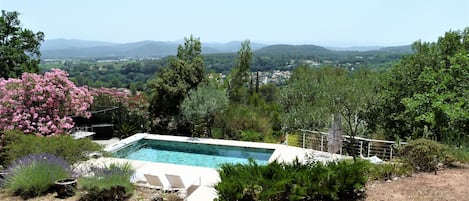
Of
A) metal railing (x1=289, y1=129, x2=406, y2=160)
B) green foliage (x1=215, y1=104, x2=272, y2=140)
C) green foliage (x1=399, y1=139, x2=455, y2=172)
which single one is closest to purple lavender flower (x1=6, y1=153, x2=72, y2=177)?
green foliage (x1=399, y1=139, x2=455, y2=172)

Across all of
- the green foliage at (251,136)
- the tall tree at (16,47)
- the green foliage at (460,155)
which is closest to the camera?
the green foliage at (460,155)

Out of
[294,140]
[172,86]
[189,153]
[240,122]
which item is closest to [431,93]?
[294,140]

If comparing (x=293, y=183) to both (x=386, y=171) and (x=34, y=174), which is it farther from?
(x=34, y=174)

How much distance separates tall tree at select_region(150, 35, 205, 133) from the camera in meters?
14.5

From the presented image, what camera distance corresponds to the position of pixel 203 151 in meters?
13.0

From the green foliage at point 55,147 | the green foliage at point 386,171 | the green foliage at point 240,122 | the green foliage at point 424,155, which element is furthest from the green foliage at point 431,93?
the green foliage at point 55,147

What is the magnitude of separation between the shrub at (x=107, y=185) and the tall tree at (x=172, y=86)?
8244mm

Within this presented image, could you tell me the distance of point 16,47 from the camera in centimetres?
1570

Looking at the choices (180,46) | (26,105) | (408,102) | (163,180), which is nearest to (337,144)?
(408,102)

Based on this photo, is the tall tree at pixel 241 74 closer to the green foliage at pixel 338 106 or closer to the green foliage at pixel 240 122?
the green foliage at pixel 240 122

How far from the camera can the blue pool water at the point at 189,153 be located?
11945 mm

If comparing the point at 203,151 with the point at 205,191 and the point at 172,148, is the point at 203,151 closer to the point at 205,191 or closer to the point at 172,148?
the point at 172,148

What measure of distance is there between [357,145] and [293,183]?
6789 millimetres

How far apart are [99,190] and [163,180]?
1.67m
